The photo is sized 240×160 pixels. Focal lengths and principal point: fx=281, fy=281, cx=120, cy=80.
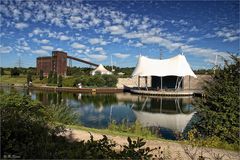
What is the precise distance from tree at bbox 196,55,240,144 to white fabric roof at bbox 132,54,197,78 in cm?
2964

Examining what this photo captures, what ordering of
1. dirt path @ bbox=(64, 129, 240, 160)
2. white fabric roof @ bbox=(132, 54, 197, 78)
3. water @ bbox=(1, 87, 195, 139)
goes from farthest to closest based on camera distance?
white fabric roof @ bbox=(132, 54, 197, 78) < water @ bbox=(1, 87, 195, 139) < dirt path @ bbox=(64, 129, 240, 160)

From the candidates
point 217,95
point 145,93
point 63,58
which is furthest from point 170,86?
point 217,95

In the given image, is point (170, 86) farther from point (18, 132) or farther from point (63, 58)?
point (18, 132)

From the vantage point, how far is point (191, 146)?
6918mm

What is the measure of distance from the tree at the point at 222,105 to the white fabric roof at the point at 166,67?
97.3ft

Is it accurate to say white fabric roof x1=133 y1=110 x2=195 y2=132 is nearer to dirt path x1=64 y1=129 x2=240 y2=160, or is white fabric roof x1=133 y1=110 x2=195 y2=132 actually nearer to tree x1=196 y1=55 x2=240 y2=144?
tree x1=196 y1=55 x2=240 y2=144

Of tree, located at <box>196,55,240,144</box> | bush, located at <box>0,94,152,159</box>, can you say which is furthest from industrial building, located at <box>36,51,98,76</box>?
bush, located at <box>0,94,152,159</box>

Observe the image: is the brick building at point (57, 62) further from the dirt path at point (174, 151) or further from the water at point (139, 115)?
the dirt path at point (174, 151)

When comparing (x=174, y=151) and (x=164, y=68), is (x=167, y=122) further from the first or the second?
(x=164, y=68)

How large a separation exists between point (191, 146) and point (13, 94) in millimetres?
5524

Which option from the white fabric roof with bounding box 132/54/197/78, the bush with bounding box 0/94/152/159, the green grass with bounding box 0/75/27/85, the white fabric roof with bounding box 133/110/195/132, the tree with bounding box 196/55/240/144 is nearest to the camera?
the bush with bounding box 0/94/152/159

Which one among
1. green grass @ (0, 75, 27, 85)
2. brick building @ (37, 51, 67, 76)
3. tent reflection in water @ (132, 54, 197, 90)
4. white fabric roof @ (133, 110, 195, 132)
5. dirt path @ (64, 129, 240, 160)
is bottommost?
white fabric roof @ (133, 110, 195, 132)

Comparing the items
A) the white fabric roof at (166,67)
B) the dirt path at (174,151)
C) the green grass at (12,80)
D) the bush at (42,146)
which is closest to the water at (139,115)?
the dirt path at (174,151)

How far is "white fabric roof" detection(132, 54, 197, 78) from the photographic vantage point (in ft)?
127
